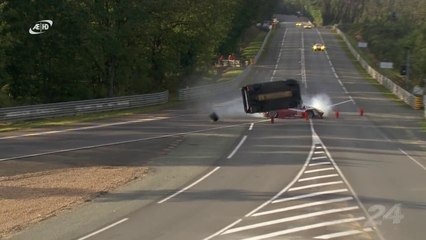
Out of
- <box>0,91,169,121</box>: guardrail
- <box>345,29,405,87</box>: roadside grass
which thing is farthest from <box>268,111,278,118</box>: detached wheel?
<box>345,29,405,87</box>: roadside grass

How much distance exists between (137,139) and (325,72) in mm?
57335

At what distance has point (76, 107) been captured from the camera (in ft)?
146

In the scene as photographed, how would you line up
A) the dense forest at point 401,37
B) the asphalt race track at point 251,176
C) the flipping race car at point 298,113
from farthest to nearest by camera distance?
1. the dense forest at point 401,37
2. the flipping race car at point 298,113
3. the asphalt race track at point 251,176

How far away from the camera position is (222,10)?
65625 mm

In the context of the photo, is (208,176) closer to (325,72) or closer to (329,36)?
(325,72)

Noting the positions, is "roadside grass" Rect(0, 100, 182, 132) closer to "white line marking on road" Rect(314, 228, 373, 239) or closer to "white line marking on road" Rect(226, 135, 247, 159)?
"white line marking on road" Rect(226, 135, 247, 159)

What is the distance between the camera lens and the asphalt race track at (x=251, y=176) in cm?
1347

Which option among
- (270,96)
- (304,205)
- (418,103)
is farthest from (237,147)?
(418,103)

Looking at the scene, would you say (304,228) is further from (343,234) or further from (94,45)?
(94,45)

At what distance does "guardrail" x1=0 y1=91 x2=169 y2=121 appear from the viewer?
39562mm

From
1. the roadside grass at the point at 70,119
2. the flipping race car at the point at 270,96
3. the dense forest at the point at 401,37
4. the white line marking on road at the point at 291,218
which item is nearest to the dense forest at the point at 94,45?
the roadside grass at the point at 70,119

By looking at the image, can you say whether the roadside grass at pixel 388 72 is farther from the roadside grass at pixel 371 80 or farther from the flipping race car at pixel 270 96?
the flipping race car at pixel 270 96

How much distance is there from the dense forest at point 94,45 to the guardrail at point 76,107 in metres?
4.05

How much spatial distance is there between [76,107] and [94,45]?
8182 mm
